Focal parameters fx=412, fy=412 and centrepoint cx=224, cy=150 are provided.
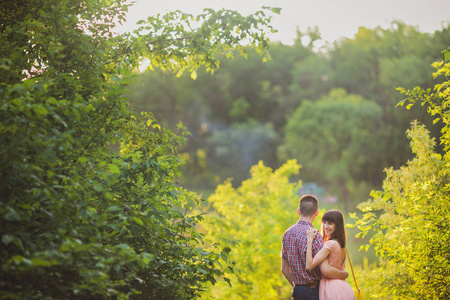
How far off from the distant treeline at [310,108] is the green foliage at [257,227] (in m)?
12.7

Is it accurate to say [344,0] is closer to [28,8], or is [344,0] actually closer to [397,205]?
[397,205]

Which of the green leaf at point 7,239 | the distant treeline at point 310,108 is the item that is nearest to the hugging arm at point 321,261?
the green leaf at point 7,239

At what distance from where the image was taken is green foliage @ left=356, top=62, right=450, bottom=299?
14.2 ft

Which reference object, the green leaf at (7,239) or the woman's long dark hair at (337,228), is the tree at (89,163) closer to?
the green leaf at (7,239)

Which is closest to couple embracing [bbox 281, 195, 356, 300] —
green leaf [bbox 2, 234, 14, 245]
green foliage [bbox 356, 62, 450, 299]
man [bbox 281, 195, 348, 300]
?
man [bbox 281, 195, 348, 300]

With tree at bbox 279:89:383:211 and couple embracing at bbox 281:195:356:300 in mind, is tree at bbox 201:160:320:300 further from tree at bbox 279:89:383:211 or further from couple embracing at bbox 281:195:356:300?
tree at bbox 279:89:383:211

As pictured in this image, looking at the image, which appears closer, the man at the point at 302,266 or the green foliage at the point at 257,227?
the man at the point at 302,266

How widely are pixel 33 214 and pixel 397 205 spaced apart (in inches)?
176

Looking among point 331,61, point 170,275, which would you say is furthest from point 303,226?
point 331,61

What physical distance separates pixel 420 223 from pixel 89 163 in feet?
12.1

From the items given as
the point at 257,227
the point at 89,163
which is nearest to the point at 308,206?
the point at 89,163

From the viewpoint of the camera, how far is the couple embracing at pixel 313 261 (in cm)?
357

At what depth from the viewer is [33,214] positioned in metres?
2.64

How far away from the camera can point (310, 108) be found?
32.9 metres
